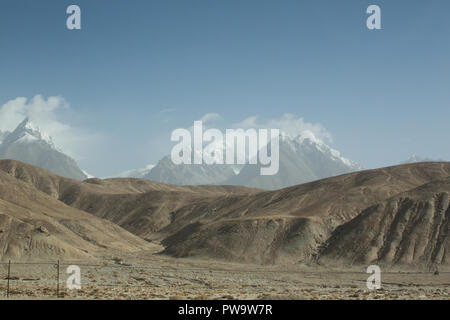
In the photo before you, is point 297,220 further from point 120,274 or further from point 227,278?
point 120,274

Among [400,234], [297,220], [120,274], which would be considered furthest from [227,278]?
[400,234]

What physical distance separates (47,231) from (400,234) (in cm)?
5471

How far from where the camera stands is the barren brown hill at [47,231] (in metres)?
68.6

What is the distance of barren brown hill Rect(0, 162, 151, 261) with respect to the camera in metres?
68.6

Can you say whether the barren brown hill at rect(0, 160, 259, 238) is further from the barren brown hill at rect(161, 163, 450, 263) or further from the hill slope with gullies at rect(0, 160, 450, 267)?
the barren brown hill at rect(161, 163, 450, 263)

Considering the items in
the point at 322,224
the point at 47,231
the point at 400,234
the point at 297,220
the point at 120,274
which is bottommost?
the point at 120,274

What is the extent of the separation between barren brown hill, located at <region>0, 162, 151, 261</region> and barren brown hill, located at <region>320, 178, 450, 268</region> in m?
41.0

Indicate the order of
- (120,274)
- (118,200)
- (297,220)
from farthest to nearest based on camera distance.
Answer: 1. (118,200)
2. (297,220)
3. (120,274)

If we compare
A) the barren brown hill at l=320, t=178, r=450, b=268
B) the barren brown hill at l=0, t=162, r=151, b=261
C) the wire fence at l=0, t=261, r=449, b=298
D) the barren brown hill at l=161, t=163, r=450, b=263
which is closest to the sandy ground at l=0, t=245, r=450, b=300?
the wire fence at l=0, t=261, r=449, b=298

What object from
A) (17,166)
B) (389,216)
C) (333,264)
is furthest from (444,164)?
(17,166)

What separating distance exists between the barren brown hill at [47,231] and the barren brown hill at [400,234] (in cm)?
4105

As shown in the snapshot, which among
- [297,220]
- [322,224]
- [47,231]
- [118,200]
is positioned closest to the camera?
[47,231]

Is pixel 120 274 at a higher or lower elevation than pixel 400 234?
lower

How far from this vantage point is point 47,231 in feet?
241
